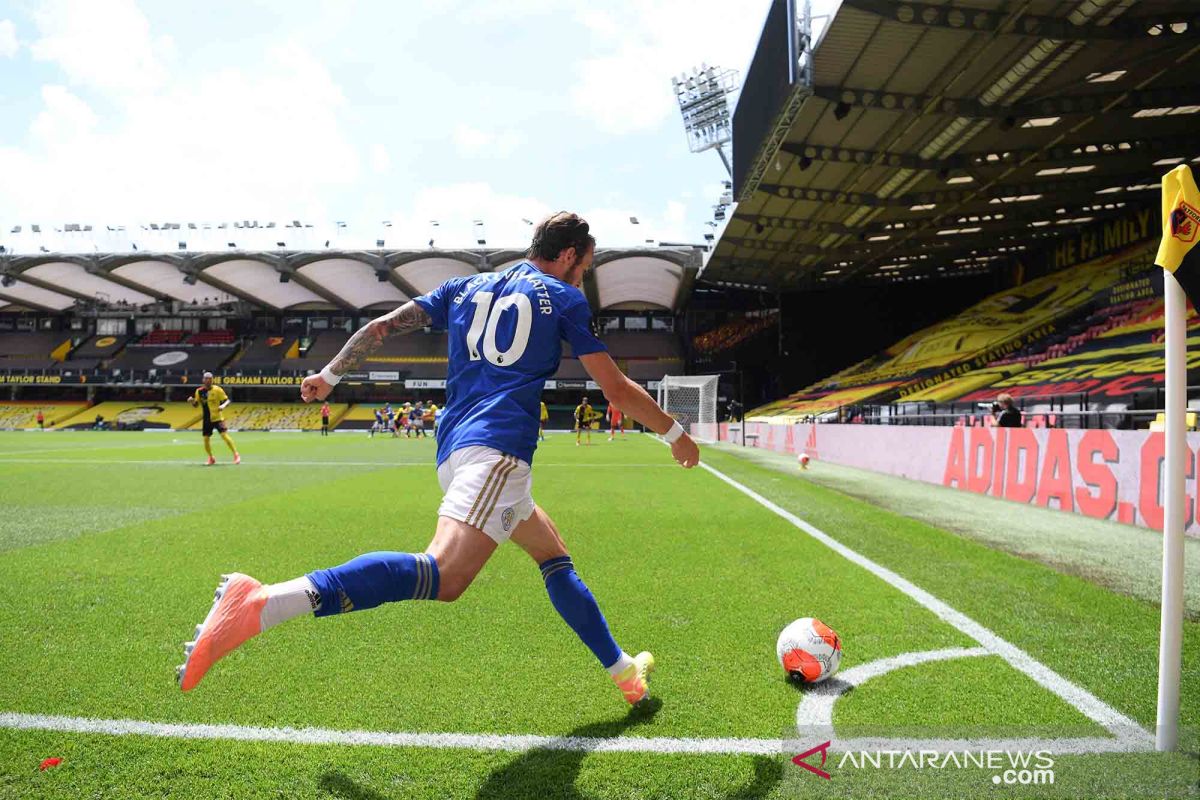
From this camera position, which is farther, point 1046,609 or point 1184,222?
point 1046,609

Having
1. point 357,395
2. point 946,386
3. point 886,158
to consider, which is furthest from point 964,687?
point 357,395

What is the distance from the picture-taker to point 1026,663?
322 centimetres

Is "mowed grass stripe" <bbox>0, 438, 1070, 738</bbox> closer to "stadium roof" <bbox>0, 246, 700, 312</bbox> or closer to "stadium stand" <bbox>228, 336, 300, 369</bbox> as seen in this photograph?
"stadium roof" <bbox>0, 246, 700, 312</bbox>

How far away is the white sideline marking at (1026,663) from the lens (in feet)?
8.20

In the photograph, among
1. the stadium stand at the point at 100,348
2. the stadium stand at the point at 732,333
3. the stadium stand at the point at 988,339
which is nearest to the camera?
the stadium stand at the point at 988,339

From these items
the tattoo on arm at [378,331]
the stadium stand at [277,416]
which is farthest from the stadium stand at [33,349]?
the tattoo on arm at [378,331]

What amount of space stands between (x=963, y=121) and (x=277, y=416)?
165 feet

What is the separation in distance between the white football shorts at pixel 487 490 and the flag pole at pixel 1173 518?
1.96 metres

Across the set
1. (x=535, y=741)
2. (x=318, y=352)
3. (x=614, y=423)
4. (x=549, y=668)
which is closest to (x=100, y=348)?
(x=318, y=352)

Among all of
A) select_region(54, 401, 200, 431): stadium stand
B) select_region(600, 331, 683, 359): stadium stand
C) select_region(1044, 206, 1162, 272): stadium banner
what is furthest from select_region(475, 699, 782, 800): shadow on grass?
select_region(54, 401, 200, 431): stadium stand

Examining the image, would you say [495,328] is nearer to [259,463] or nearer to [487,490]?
[487,490]

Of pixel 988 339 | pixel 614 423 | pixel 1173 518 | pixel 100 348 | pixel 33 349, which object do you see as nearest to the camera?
pixel 1173 518

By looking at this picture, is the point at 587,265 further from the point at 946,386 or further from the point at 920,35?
the point at 946,386

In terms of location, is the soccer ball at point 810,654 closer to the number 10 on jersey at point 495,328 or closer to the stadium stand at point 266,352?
the number 10 on jersey at point 495,328
